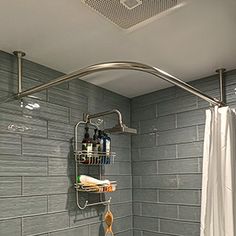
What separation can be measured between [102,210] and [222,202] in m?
0.87

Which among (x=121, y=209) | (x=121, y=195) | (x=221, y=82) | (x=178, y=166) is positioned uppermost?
(x=221, y=82)

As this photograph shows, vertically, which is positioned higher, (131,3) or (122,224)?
(131,3)

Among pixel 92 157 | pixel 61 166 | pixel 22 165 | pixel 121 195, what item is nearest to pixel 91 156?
pixel 92 157

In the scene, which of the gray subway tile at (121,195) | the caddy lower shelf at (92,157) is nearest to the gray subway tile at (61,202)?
the caddy lower shelf at (92,157)

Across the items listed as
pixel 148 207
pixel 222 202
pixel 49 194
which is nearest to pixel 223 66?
pixel 222 202

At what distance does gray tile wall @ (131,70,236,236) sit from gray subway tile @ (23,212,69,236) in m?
0.73

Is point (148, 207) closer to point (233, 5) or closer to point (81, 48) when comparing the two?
point (81, 48)

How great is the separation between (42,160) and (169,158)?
97cm

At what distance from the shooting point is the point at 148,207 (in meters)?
2.29

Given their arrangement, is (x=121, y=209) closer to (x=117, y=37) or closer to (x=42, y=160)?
(x=42, y=160)

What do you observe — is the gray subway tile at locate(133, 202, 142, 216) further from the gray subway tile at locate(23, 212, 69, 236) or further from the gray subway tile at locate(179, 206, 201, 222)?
the gray subway tile at locate(23, 212, 69, 236)

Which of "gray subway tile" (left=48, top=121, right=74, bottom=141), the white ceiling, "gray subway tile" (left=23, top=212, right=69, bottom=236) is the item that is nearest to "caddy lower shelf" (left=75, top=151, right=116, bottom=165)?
Answer: "gray subway tile" (left=48, top=121, right=74, bottom=141)

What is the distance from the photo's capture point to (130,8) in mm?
1228

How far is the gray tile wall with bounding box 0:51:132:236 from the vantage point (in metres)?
1.59
